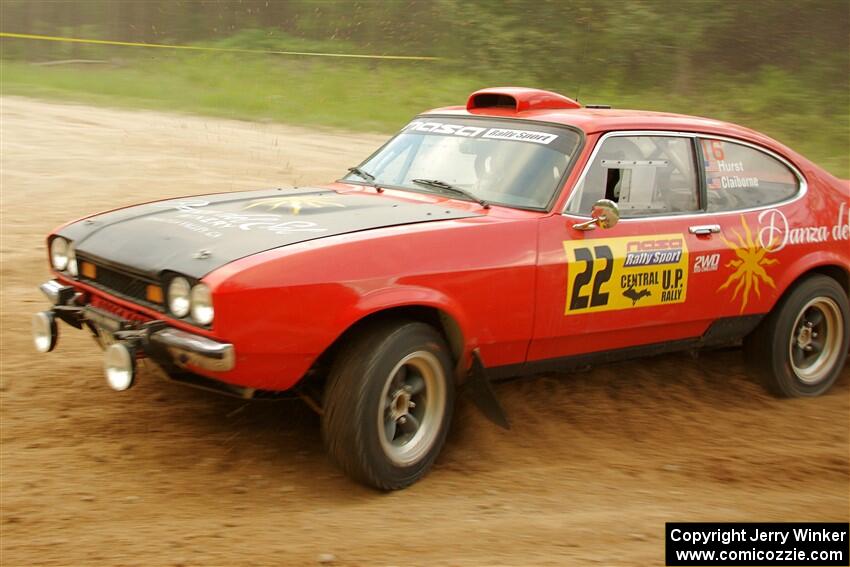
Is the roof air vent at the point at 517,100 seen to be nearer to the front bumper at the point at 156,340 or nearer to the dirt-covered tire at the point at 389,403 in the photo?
the dirt-covered tire at the point at 389,403

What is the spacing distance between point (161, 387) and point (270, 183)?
6328 millimetres

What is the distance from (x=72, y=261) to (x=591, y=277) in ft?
8.35

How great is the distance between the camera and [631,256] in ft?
16.4

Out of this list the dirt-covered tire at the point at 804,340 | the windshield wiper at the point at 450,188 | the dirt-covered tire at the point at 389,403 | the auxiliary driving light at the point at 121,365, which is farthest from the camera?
the dirt-covered tire at the point at 804,340

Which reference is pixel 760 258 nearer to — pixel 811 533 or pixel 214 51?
pixel 811 533

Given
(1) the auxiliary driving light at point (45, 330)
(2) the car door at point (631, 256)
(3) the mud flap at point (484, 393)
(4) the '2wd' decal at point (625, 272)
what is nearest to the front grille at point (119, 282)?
(1) the auxiliary driving light at point (45, 330)

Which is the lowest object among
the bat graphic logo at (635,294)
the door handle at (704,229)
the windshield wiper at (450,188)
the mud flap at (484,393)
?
the mud flap at (484,393)

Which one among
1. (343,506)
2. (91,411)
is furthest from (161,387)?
(343,506)

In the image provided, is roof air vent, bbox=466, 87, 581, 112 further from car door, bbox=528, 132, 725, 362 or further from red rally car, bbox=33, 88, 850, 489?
car door, bbox=528, 132, 725, 362

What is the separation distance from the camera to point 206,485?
427cm

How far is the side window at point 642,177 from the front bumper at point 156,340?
2009mm

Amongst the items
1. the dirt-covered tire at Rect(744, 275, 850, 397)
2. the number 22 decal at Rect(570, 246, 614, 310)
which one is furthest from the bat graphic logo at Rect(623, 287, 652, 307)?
the dirt-covered tire at Rect(744, 275, 850, 397)

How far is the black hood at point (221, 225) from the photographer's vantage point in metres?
4.16

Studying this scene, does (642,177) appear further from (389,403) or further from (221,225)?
(221,225)
